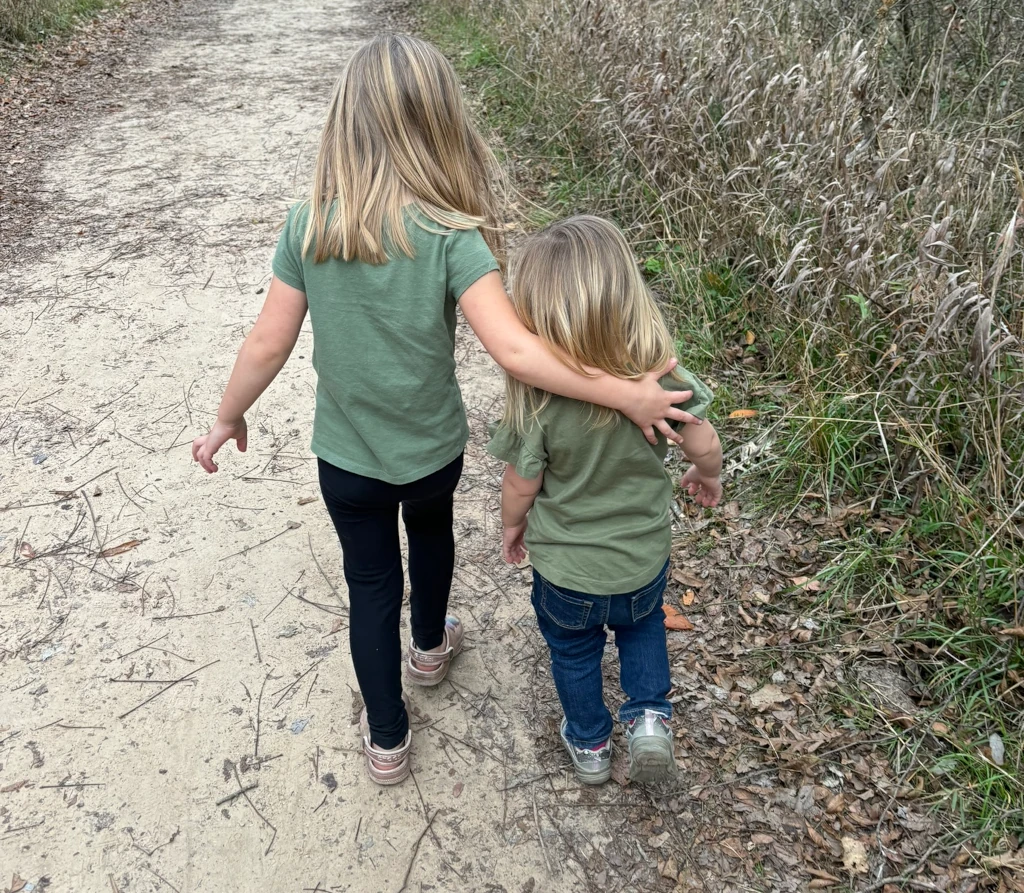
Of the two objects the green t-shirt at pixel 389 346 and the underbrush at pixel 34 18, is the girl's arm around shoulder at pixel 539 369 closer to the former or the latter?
the green t-shirt at pixel 389 346

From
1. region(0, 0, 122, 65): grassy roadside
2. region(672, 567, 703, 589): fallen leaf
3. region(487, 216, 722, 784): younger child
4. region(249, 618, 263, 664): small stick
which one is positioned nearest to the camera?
region(487, 216, 722, 784): younger child

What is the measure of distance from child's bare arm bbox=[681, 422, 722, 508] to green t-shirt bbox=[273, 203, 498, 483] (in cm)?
55

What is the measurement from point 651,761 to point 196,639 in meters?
1.61

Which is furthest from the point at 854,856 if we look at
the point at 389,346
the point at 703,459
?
the point at 389,346

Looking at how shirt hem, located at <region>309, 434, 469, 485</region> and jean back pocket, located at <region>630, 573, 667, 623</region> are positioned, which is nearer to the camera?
shirt hem, located at <region>309, 434, 469, 485</region>

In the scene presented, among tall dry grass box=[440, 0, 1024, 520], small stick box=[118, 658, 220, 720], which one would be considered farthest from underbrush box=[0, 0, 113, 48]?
small stick box=[118, 658, 220, 720]

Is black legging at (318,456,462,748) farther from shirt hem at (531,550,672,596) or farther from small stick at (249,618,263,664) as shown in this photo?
small stick at (249,618,263,664)

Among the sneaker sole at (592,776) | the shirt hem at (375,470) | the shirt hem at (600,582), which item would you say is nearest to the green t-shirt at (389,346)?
the shirt hem at (375,470)

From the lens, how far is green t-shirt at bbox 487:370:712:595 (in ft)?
6.06

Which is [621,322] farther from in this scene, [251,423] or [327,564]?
[251,423]

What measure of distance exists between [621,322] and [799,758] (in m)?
1.42

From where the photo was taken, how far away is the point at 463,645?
277cm

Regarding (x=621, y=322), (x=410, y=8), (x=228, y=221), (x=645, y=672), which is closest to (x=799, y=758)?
(x=645, y=672)

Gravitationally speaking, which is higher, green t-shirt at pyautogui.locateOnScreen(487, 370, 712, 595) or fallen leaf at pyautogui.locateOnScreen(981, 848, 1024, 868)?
green t-shirt at pyautogui.locateOnScreen(487, 370, 712, 595)
